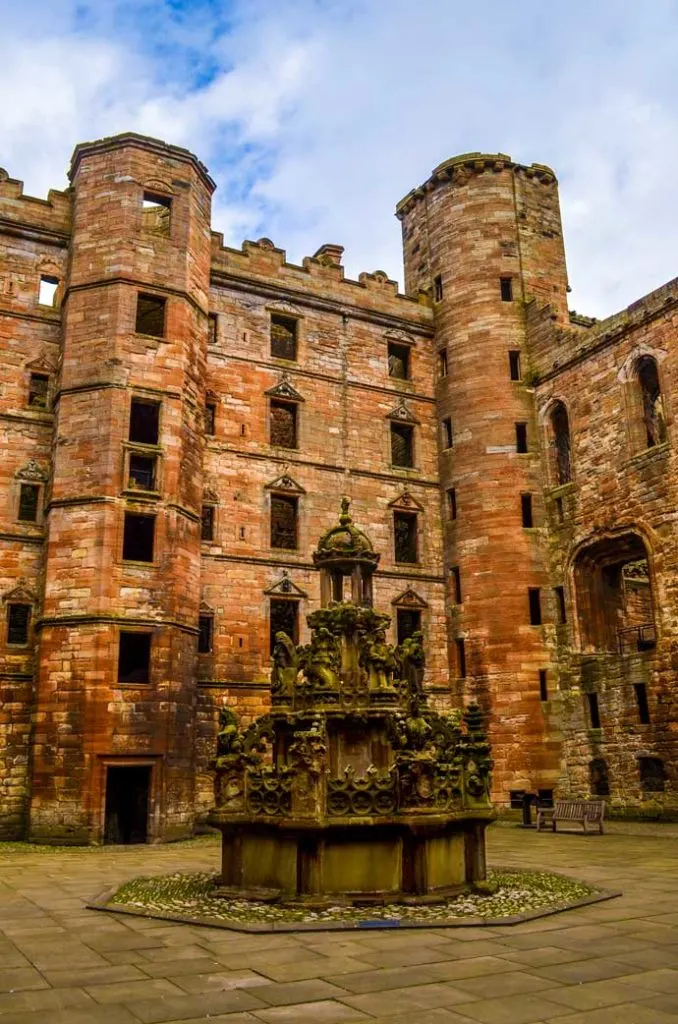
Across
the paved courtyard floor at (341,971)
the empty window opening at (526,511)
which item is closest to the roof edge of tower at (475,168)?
the empty window opening at (526,511)

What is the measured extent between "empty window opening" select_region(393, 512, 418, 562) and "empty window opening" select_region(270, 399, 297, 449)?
14.2 feet

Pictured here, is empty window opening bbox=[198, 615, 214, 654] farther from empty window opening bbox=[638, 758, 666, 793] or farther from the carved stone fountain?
empty window opening bbox=[638, 758, 666, 793]

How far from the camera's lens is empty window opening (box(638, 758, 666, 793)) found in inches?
906

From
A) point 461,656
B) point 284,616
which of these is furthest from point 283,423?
point 461,656

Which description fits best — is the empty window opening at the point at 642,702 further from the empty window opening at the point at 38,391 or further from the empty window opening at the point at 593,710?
the empty window opening at the point at 38,391

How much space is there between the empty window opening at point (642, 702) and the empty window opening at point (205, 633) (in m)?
11.8

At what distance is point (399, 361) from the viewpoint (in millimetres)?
31688

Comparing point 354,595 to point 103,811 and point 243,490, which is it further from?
point 243,490

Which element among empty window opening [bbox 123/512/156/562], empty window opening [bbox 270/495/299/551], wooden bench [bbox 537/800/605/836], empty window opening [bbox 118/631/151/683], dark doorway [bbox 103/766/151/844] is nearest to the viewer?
wooden bench [bbox 537/800/605/836]

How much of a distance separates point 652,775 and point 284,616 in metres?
11.2

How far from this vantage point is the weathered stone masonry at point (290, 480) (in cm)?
2186

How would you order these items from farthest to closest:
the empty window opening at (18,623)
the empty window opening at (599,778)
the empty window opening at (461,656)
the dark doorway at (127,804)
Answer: the empty window opening at (461,656) < the empty window opening at (599,778) < the empty window opening at (18,623) < the dark doorway at (127,804)

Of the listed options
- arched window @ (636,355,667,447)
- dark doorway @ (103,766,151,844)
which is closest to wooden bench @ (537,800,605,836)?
dark doorway @ (103,766,151,844)

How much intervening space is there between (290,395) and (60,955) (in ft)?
71.7
